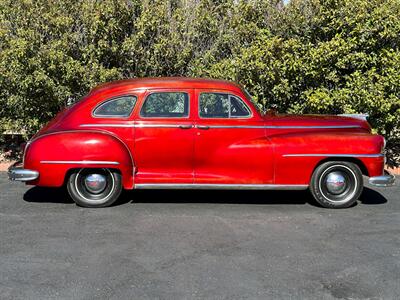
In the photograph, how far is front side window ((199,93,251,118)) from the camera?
6434 mm

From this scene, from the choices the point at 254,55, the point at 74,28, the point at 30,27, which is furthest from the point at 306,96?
the point at 30,27

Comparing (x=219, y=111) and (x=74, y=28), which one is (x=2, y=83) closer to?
(x=74, y=28)

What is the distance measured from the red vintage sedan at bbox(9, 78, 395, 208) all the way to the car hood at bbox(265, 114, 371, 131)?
0.02 m

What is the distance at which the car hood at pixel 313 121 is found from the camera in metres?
6.48

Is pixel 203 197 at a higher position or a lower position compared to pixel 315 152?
lower

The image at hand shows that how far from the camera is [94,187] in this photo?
A: 647 cm


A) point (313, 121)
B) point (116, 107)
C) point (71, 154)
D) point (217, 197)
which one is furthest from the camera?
point (217, 197)

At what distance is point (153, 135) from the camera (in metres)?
6.34

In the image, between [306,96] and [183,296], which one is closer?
[183,296]

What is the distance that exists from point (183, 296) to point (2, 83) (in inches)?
250

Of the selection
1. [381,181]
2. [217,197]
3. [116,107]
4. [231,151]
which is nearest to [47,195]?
[116,107]

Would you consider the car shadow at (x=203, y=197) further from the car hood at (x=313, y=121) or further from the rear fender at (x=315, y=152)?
the car hood at (x=313, y=121)

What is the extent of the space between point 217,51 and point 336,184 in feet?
13.4

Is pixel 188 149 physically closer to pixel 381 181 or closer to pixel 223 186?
pixel 223 186
